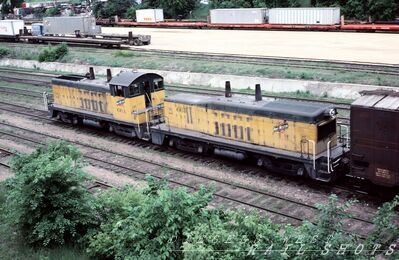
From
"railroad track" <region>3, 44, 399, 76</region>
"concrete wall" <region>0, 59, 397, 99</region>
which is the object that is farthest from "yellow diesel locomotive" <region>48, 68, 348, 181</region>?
"railroad track" <region>3, 44, 399, 76</region>

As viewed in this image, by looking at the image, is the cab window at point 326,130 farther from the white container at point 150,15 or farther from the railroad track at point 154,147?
the white container at point 150,15

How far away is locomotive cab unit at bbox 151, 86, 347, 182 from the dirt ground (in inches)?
766

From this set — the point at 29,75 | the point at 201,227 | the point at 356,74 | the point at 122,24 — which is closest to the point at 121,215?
the point at 201,227

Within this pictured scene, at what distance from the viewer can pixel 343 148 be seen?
16.4 meters

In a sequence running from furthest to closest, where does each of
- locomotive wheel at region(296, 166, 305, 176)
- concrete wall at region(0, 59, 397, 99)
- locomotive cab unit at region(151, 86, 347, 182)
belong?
1. concrete wall at region(0, 59, 397, 99)
2. locomotive wheel at region(296, 166, 305, 176)
3. locomotive cab unit at region(151, 86, 347, 182)

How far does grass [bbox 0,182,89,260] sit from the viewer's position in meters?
11.5

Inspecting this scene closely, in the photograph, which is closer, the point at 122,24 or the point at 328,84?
the point at 328,84

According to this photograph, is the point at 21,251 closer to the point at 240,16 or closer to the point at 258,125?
the point at 258,125

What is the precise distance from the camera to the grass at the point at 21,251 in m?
11.5

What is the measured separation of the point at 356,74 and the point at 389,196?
54.0 ft

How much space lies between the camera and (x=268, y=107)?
1711cm

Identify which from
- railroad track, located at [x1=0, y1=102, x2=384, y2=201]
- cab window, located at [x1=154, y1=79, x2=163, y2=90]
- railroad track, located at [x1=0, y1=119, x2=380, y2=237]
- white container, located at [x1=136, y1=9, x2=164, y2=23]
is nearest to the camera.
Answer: railroad track, located at [x1=0, y1=119, x2=380, y2=237]

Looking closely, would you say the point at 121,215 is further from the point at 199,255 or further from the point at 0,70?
the point at 0,70

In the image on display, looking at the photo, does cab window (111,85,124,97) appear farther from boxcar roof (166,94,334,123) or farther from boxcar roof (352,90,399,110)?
boxcar roof (352,90,399,110)
